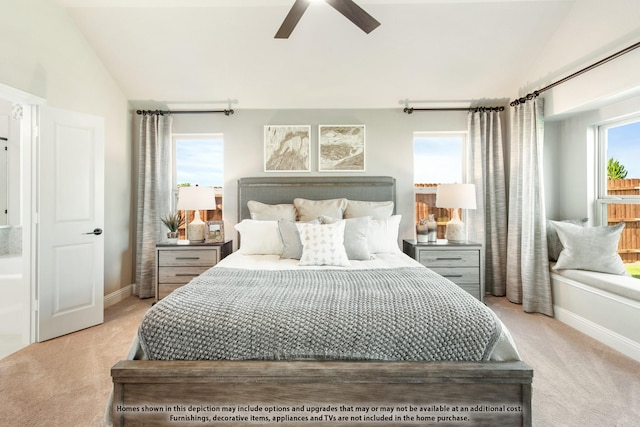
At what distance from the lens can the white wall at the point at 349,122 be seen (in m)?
3.87

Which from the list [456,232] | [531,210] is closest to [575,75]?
[531,210]

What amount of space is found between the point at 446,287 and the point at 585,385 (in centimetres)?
119

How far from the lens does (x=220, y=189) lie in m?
3.99

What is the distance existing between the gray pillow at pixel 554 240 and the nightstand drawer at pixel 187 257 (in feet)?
11.7

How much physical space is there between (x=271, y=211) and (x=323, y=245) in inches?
44.0

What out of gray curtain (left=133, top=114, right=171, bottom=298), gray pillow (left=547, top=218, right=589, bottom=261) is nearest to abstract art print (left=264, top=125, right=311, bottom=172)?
gray curtain (left=133, top=114, right=171, bottom=298)

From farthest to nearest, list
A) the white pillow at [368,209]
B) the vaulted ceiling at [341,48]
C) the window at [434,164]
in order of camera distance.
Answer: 1. the window at [434,164]
2. the white pillow at [368,209]
3. the vaulted ceiling at [341,48]

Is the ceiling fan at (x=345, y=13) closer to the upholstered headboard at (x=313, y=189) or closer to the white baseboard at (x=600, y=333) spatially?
the upholstered headboard at (x=313, y=189)

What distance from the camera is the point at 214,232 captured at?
354cm

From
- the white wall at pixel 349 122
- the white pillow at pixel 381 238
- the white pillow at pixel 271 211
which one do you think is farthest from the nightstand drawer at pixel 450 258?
the white pillow at pixel 271 211

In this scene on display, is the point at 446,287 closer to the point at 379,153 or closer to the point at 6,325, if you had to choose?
the point at 379,153

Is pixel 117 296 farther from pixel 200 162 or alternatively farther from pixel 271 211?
pixel 271 211

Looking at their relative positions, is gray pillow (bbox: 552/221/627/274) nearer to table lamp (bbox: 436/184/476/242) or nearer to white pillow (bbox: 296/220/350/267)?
table lamp (bbox: 436/184/476/242)

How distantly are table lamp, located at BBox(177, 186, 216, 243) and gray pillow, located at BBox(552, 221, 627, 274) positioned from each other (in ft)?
11.9
